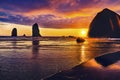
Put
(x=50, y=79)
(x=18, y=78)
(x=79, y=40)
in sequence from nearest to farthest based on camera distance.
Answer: (x=50, y=79)
(x=18, y=78)
(x=79, y=40)

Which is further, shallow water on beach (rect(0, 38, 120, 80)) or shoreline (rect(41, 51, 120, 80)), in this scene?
shallow water on beach (rect(0, 38, 120, 80))

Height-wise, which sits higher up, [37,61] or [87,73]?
[87,73]

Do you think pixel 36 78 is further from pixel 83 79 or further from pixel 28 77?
pixel 83 79

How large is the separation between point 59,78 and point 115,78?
3151 millimetres

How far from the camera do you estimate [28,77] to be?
1304 centimetres

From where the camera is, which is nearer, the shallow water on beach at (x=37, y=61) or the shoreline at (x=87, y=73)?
the shoreline at (x=87, y=73)

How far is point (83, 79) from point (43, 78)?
207 centimetres

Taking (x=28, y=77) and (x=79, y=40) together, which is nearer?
(x=28, y=77)

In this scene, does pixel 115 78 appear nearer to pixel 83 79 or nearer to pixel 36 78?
pixel 83 79

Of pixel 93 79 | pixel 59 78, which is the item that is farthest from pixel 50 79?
pixel 93 79

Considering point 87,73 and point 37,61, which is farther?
point 37,61

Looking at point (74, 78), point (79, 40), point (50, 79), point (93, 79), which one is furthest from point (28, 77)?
point (79, 40)

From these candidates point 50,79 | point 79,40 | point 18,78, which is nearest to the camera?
point 50,79

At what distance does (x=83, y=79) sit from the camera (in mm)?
12289
